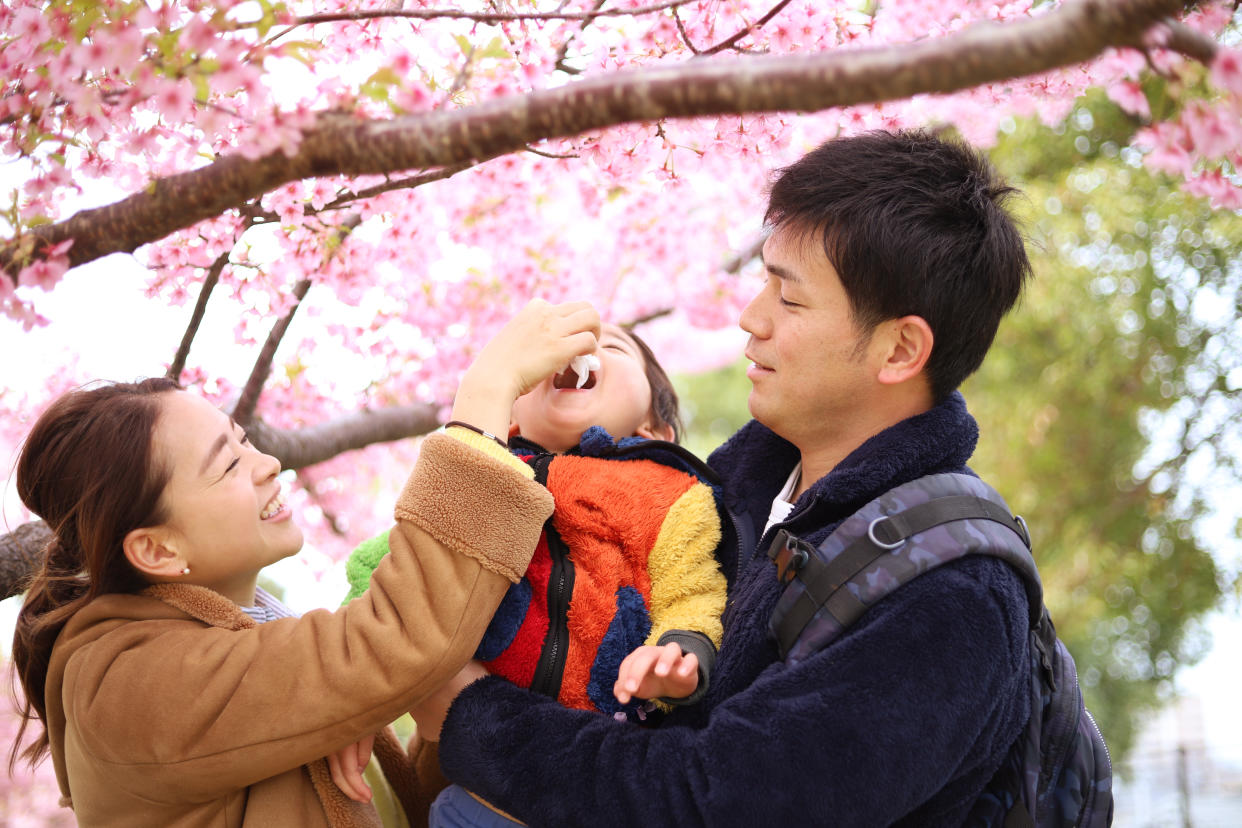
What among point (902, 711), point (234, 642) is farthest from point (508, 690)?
point (902, 711)

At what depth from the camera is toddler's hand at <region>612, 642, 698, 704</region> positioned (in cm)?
140

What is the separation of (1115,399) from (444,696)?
25.0ft

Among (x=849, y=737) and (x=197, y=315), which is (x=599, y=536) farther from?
(x=197, y=315)

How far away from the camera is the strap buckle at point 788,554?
56.6 inches

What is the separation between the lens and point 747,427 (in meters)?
2.01

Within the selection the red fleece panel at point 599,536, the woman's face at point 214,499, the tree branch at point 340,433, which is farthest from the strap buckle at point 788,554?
the tree branch at point 340,433

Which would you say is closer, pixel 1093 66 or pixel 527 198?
pixel 1093 66

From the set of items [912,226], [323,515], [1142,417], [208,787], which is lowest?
[1142,417]

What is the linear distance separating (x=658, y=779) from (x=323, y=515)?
3.44 meters

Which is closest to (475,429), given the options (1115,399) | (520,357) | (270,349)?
(520,357)

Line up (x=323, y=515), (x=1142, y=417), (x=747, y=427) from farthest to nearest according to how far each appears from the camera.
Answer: (x=1142, y=417), (x=323, y=515), (x=747, y=427)

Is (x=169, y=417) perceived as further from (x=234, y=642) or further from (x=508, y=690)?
(x=508, y=690)

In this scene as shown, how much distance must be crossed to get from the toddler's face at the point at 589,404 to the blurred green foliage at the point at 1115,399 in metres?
6.32

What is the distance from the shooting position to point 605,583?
163 centimetres
